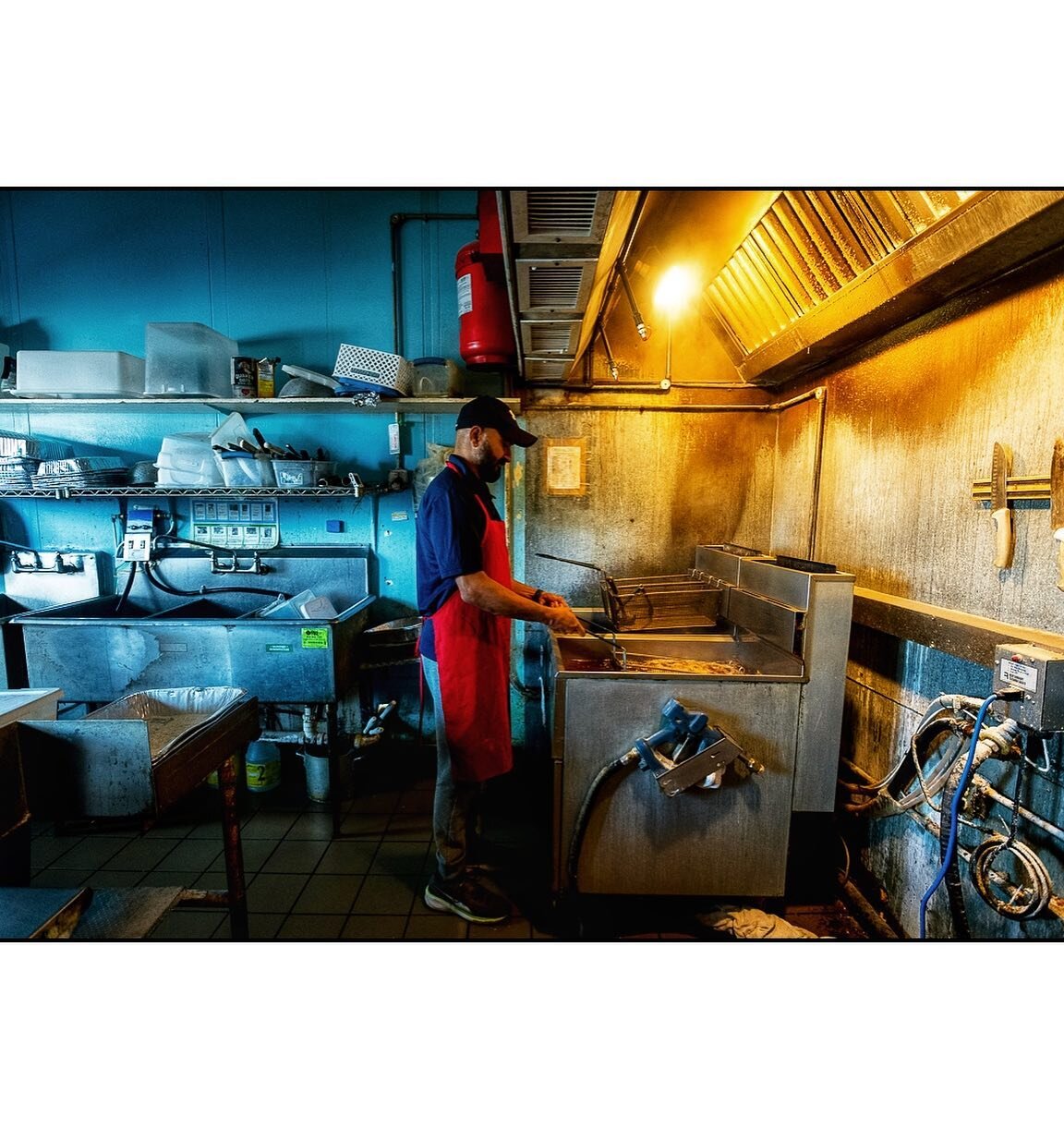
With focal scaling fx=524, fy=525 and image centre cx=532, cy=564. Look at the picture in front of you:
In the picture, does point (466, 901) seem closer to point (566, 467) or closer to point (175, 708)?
point (175, 708)

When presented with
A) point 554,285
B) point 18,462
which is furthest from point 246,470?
point 554,285

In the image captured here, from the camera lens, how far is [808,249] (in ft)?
6.55

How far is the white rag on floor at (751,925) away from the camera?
1765mm

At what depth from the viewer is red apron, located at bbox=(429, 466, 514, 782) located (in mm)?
1932

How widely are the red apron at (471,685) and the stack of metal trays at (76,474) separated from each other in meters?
2.32

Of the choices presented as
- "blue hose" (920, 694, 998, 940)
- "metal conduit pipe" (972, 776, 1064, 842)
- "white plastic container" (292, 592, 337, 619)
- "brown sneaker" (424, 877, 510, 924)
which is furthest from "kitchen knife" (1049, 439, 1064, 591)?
"white plastic container" (292, 592, 337, 619)

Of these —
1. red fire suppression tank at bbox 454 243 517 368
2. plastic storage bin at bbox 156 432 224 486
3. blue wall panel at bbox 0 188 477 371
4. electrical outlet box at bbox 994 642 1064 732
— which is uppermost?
blue wall panel at bbox 0 188 477 371

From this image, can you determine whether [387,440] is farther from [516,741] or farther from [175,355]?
[516,741]

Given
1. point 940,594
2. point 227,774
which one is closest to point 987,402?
point 940,594

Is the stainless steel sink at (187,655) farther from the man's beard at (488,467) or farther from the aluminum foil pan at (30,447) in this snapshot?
the man's beard at (488,467)

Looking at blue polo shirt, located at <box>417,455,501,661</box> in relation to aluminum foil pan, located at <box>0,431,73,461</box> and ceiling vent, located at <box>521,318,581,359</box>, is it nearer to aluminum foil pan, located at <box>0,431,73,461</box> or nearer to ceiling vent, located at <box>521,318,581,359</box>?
ceiling vent, located at <box>521,318,581,359</box>

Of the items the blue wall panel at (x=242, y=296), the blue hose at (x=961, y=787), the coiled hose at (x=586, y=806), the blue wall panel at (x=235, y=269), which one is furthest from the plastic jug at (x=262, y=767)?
the blue hose at (x=961, y=787)

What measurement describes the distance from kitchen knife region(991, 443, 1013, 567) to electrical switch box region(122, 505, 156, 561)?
13.0ft

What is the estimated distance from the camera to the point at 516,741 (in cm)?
333
